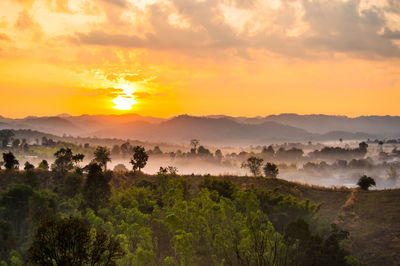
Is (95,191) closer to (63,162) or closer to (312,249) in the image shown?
(63,162)

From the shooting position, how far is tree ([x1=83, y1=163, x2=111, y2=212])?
5831 cm

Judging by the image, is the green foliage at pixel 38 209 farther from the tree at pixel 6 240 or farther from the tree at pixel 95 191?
the tree at pixel 95 191

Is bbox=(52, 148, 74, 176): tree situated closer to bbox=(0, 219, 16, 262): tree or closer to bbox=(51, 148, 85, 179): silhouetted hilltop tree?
bbox=(51, 148, 85, 179): silhouetted hilltop tree

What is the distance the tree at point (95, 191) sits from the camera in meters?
58.3

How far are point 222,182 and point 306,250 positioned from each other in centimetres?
3050

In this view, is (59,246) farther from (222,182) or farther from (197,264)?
(222,182)

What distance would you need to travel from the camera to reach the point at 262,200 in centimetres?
5966

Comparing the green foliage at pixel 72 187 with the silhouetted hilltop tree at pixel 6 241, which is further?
the green foliage at pixel 72 187

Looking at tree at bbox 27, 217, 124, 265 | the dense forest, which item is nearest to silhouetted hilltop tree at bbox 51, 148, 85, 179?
the dense forest

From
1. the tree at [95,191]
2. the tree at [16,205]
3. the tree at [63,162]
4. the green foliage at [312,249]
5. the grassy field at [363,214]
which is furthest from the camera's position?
the tree at [63,162]

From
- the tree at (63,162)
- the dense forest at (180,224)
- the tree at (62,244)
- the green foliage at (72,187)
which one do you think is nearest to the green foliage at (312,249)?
the dense forest at (180,224)

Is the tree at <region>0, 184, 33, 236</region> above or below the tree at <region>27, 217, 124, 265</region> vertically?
below

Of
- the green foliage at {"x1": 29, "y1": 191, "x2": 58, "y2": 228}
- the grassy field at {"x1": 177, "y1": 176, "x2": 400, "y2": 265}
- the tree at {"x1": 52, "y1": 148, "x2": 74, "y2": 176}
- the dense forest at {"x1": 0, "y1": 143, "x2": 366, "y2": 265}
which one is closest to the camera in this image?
the dense forest at {"x1": 0, "y1": 143, "x2": 366, "y2": 265}

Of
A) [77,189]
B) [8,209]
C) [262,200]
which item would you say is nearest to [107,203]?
[77,189]
